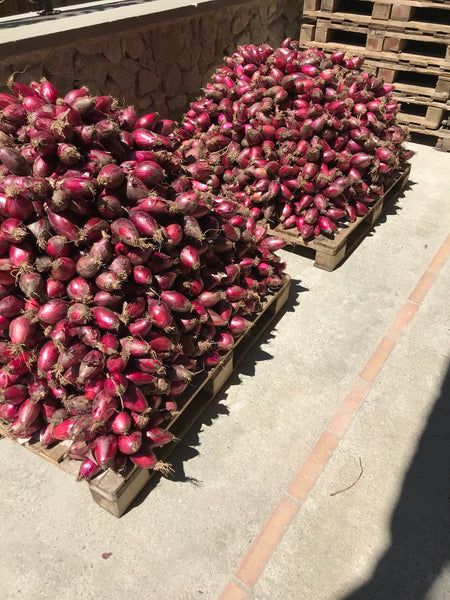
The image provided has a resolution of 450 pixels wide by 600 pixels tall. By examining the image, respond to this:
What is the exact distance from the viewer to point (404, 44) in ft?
20.9

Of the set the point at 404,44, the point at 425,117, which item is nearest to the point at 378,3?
the point at 404,44

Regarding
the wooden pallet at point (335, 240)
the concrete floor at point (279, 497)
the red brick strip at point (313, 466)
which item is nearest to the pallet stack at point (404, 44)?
the wooden pallet at point (335, 240)

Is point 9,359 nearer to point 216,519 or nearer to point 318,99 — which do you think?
point 216,519

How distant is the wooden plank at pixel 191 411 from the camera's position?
7.98 feet

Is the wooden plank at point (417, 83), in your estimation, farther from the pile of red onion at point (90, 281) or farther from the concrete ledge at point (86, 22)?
the pile of red onion at point (90, 281)

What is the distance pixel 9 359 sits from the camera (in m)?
2.56

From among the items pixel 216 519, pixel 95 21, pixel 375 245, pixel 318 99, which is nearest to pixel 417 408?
pixel 216 519

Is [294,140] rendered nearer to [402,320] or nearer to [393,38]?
[402,320]

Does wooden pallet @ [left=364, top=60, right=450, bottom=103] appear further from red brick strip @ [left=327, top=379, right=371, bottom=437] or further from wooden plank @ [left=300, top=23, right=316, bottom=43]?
red brick strip @ [left=327, top=379, right=371, bottom=437]

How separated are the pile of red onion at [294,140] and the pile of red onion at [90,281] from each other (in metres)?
1.65

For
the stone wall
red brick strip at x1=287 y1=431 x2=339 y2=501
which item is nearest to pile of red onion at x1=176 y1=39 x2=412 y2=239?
the stone wall

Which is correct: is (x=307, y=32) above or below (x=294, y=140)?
above

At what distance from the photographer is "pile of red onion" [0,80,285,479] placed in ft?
7.66

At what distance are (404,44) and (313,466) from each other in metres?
6.05
